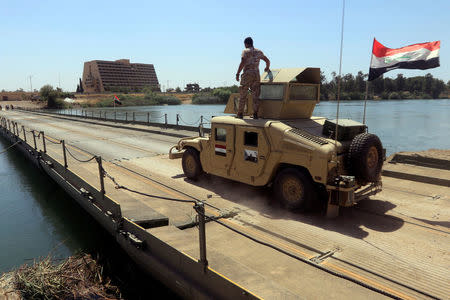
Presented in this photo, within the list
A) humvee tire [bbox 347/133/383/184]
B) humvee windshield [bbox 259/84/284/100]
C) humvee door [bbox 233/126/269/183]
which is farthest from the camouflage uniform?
humvee tire [bbox 347/133/383/184]

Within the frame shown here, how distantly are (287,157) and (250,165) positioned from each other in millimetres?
1137

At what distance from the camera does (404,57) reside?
25.2 feet

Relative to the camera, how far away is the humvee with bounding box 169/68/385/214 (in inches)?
268

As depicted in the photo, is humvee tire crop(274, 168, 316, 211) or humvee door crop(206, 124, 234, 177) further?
humvee door crop(206, 124, 234, 177)

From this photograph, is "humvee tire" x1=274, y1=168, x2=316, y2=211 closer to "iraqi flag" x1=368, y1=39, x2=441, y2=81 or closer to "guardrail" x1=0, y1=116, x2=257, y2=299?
"guardrail" x1=0, y1=116, x2=257, y2=299

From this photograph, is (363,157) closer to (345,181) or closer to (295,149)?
(345,181)

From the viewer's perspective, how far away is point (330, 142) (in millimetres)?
7070

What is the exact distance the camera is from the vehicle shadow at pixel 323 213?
22.2 ft

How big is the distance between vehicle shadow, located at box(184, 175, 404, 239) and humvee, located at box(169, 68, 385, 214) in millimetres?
350

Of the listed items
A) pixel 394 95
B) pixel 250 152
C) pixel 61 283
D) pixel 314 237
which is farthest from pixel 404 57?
pixel 394 95

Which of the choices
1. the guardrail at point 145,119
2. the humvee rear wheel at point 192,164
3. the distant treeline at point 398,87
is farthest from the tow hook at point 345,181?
the distant treeline at point 398,87

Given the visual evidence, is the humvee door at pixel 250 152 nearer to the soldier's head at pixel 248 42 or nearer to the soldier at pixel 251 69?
the soldier at pixel 251 69

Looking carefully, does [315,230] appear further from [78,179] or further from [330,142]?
[78,179]

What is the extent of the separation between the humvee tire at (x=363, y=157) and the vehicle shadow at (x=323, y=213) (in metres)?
0.90
